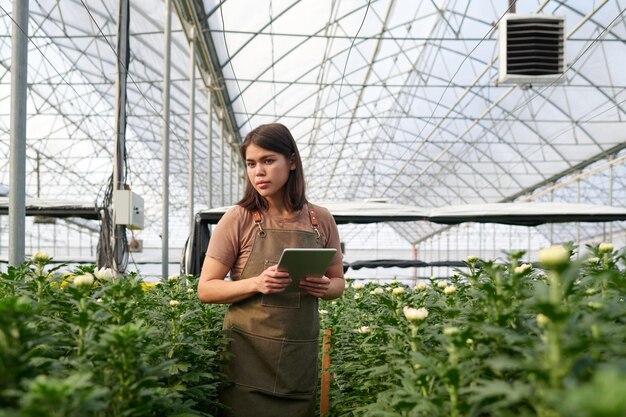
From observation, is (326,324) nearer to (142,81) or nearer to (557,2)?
(557,2)

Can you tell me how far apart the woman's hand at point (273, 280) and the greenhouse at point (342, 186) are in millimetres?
187

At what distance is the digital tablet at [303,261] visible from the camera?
1794 mm

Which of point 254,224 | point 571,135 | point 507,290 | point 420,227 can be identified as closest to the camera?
point 507,290

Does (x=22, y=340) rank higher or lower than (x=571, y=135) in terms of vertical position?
lower

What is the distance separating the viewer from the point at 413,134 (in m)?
17.9

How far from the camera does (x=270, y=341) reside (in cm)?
211

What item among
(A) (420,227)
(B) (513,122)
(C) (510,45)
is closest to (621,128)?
(B) (513,122)

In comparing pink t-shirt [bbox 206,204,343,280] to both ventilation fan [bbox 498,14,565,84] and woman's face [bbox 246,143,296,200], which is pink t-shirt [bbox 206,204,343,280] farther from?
ventilation fan [bbox 498,14,565,84]

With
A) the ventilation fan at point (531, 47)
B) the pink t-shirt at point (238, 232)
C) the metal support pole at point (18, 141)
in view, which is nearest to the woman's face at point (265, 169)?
the pink t-shirt at point (238, 232)

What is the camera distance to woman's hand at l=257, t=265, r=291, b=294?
1.88 meters

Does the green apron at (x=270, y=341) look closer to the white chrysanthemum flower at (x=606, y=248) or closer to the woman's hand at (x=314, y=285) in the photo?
the woman's hand at (x=314, y=285)

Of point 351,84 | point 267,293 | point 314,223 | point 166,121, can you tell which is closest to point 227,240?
point 267,293

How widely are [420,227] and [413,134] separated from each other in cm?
1672

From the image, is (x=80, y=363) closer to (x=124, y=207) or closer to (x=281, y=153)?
(x=281, y=153)
